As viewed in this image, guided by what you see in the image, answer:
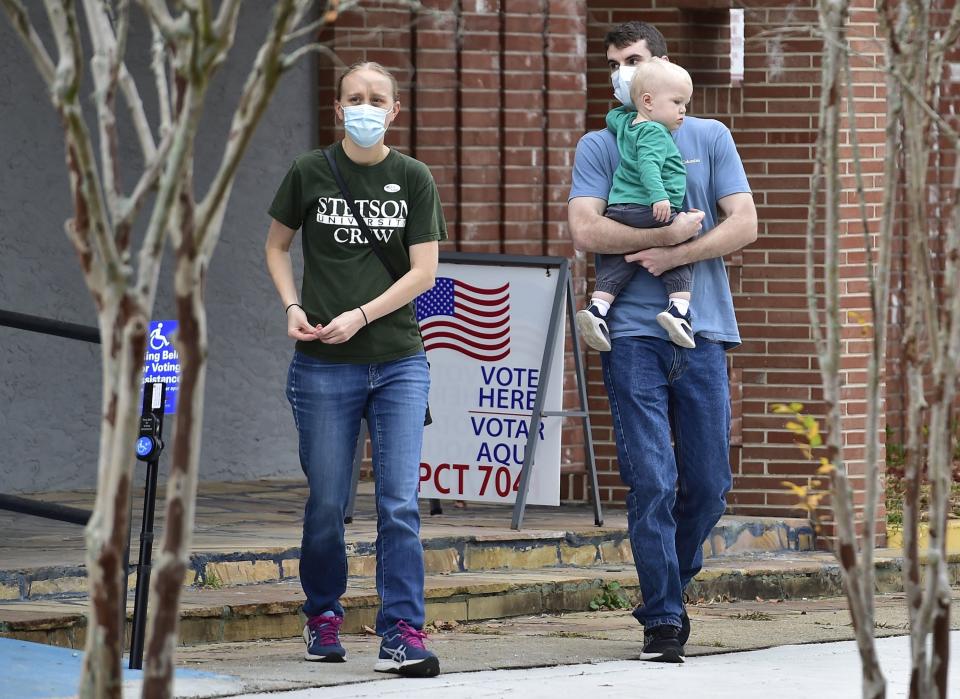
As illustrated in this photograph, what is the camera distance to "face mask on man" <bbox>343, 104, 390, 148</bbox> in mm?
5527

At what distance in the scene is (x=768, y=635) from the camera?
267 inches

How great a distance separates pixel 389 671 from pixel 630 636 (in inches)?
54.2

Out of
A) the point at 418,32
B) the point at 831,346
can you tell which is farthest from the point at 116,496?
the point at 418,32

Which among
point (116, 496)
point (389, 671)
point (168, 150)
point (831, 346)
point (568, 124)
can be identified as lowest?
A: point (389, 671)

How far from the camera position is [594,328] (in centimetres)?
584

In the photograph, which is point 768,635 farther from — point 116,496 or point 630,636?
point 116,496

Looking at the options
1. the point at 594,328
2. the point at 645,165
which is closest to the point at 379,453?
the point at 594,328

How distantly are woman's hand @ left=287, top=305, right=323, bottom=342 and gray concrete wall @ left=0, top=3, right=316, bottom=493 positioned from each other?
4221 millimetres

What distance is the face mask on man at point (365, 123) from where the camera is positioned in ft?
18.1

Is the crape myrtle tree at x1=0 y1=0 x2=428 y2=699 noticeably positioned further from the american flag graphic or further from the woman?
the american flag graphic

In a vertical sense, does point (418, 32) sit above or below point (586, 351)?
above

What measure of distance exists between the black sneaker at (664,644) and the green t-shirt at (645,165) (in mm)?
1326

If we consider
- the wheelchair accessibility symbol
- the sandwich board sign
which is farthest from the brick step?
the wheelchair accessibility symbol

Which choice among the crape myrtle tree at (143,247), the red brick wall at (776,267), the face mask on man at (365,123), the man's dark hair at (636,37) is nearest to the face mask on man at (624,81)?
the man's dark hair at (636,37)
